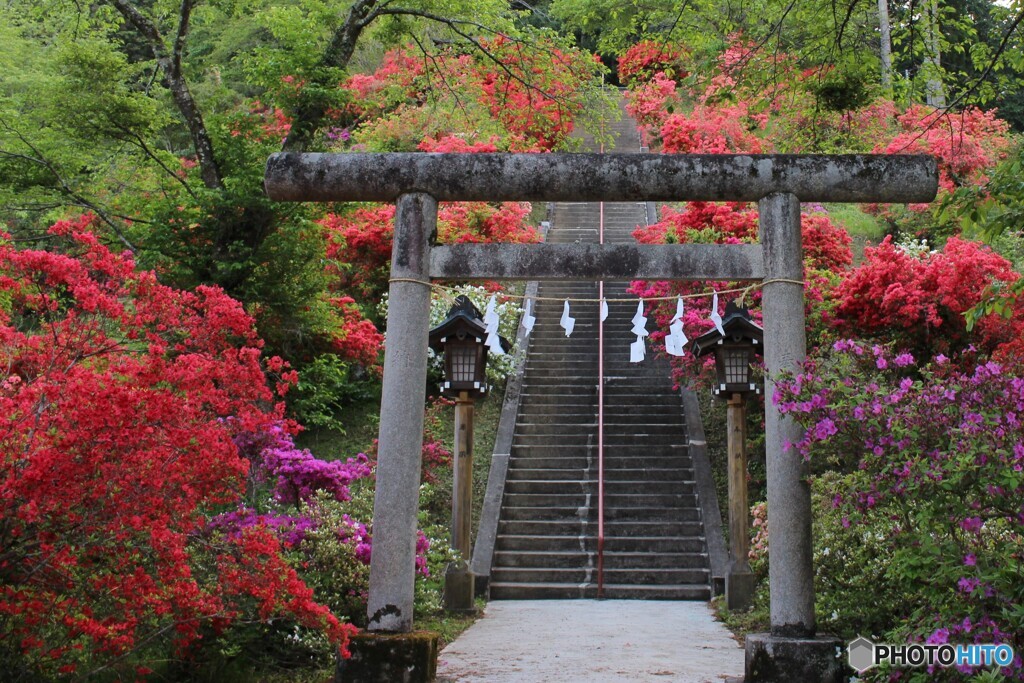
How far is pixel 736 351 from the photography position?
918cm

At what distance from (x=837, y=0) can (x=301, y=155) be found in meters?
4.92

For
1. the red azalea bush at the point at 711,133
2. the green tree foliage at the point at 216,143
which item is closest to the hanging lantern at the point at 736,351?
the green tree foliage at the point at 216,143

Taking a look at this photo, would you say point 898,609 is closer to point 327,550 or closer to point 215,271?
point 327,550

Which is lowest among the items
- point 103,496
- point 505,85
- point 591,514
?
point 591,514

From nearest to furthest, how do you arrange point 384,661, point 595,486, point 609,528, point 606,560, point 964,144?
point 384,661
point 606,560
point 609,528
point 595,486
point 964,144

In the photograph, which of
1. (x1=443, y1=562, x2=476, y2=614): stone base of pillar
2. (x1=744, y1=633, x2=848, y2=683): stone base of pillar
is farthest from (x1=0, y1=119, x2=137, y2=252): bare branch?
(x1=744, y1=633, x2=848, y2=683): stone base of pillar

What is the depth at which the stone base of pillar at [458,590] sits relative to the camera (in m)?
8.62

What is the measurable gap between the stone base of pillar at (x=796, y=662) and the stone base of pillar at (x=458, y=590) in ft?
12.5

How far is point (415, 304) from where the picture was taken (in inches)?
224

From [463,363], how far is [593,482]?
10.6 feet

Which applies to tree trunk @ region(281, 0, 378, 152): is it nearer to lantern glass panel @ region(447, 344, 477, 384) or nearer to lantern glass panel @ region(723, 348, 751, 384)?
lantern glass panel @ region(447, 344, 477, 384)

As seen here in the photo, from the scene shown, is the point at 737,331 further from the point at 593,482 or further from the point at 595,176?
the point at 595,176

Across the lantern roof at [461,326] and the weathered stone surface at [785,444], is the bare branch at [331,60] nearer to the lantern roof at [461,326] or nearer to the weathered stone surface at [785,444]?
the lantern roof at [461,326]

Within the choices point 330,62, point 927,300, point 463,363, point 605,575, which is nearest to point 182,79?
point 330,62
